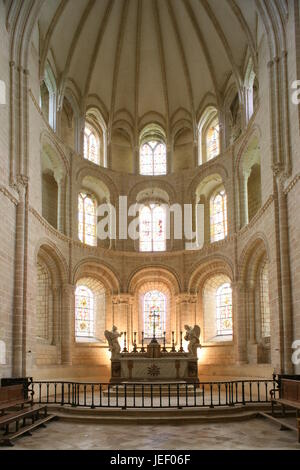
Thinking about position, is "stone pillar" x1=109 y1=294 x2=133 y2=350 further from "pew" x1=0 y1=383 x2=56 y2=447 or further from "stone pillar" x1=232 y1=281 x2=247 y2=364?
"pew" x1=0 y1=383 x2=56 y2=447

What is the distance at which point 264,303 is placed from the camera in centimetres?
2542

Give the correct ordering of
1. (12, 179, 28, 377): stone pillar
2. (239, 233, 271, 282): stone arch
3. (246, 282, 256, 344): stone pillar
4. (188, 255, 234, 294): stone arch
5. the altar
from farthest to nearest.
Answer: (188, 255, 234, 294): stone arch → (246, 282, 256, 344): stone pillar → (239, 233, 271, 282): stone arch → the altar → (12, 179, 28, 377): stone pillar

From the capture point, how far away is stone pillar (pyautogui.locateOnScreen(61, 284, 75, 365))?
25.5m

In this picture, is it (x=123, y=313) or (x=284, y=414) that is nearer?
(x=284, y=414)

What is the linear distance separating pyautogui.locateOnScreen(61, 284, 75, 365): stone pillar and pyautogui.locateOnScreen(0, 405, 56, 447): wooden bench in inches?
340

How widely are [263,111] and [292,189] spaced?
5382 millimetres

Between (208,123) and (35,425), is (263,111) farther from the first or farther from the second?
(35,425)

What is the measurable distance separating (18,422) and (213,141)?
20972mm

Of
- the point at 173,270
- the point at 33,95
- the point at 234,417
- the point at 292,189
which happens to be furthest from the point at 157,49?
the point at 234,417

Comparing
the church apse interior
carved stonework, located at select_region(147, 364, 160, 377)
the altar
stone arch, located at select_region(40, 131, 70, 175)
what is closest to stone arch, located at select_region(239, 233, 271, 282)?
the church apse interior

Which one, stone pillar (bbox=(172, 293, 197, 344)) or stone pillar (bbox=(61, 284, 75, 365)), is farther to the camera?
stone pillar (bbox=(172, 293, 197, 344))

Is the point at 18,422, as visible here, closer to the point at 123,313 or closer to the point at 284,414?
the point at 284,414

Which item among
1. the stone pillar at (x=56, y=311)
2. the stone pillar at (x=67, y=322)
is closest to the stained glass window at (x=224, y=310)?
the stone pillar at (x=67, y=322)

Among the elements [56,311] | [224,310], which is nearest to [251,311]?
[224,310]
